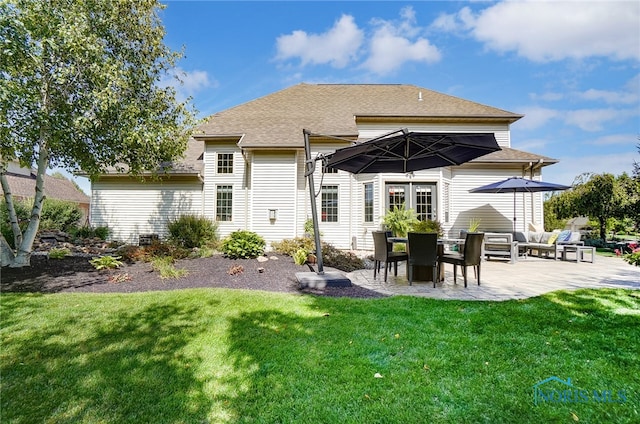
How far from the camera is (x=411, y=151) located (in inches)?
243

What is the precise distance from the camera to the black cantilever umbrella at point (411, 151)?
4.79 meters

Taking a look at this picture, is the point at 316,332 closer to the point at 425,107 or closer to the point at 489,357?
the point at 489,357

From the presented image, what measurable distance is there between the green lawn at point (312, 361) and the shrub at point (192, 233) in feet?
20.2

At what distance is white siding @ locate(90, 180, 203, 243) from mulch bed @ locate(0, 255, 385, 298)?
529cm

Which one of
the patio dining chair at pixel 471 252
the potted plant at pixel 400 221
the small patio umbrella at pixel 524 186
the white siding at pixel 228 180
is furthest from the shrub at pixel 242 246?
the small patio umbrella at pixel 524 186

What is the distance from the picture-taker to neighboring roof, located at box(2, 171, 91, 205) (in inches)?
786

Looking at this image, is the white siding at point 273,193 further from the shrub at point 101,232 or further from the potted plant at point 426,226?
the shrub at point 101,232

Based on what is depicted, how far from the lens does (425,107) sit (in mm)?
13672

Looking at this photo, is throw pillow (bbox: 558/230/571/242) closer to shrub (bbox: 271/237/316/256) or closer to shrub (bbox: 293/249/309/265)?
shrub (bbox: 271/237/316/256)

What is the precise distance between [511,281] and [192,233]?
1008 cm

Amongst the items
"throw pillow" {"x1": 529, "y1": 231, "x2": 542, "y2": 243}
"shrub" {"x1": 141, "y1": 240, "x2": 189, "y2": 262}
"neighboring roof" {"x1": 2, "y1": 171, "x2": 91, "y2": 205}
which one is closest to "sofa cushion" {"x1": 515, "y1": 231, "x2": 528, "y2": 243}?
"throw pillow" {"x1": 529, "y1": 231, "x2": 542, "y2": 243}

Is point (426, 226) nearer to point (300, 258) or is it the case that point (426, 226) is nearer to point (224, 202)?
point (300, 258)

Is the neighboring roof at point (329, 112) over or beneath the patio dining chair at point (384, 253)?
over

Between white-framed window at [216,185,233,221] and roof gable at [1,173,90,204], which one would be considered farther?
roof gable at [1,173,90,204]
